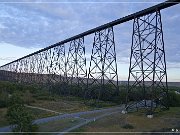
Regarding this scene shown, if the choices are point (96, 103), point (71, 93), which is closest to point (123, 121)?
point (96, 103)

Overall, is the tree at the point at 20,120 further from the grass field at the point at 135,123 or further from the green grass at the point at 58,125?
the grass field at the point at 135,123

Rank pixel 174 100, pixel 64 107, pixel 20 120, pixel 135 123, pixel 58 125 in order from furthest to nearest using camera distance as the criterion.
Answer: pixel 174 100, pixel 64 107, pixel 135 123, pixel 58 125, pixel 20 120

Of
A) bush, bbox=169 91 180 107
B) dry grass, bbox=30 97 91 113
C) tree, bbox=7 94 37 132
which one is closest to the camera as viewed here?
tree, bbox=7 94 37 132

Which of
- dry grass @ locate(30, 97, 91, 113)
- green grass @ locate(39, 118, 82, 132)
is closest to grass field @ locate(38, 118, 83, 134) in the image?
green grass @ locate(39, 118, 82, 132)

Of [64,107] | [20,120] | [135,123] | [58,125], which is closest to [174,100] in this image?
[64,107]

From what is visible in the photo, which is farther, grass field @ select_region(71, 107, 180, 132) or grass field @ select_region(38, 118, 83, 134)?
grass field @ select_region(38, 118, 83, 134)

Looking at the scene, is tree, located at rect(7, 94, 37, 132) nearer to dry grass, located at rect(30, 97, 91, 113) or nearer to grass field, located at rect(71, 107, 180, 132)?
grass field, located at rect(71, 107, 180, 132)

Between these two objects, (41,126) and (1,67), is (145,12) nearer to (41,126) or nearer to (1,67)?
(41,126)

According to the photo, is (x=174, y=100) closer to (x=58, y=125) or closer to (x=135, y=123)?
(x=135, y=123)
